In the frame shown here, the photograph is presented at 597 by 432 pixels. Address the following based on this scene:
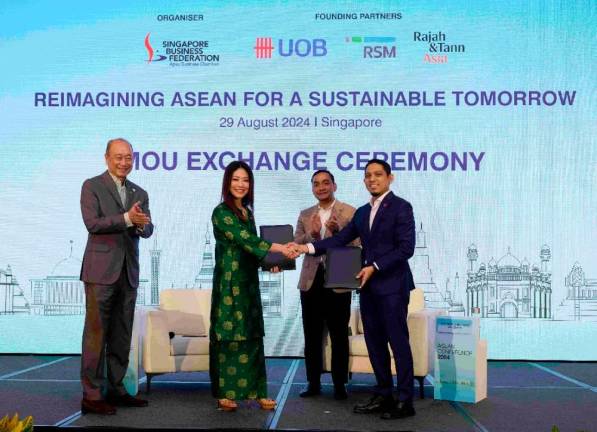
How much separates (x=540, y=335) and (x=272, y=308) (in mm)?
2314

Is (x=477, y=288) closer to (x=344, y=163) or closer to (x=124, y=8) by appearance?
(x=344, y=163)

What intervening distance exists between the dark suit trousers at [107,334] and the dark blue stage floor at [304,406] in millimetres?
198

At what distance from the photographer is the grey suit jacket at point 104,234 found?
168 inches

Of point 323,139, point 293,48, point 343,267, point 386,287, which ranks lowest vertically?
point 386,287

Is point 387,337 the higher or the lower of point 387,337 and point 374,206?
the lower

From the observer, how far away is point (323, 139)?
6.89m

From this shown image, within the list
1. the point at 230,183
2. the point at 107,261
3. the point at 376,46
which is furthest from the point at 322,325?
the point at 376,46

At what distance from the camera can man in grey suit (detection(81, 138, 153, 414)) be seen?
14.1ft

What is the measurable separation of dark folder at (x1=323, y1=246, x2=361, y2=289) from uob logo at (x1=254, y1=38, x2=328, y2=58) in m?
2.95

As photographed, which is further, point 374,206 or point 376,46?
point 376,46

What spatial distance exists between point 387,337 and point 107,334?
5.16 ft

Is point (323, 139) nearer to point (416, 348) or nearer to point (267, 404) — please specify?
point (416, 348)

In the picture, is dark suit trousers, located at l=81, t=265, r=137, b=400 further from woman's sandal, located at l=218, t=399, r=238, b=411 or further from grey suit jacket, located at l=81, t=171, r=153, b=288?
woman's sandal, located at l=218, t=399, r=238, b=411

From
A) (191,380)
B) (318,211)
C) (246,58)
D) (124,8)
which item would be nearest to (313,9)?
(246,58)
